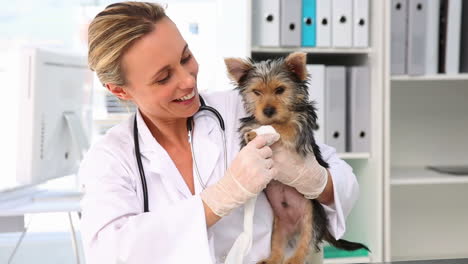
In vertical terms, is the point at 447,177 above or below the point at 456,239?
above

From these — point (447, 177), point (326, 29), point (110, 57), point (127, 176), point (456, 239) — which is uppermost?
point (326, 29)

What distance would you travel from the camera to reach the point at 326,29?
2.33 meters

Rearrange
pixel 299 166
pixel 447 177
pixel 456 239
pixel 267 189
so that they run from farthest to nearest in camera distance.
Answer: pixel 456 239
pixel 447 177
pixel 267 189
pixel 299 166

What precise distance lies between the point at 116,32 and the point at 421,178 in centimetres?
171

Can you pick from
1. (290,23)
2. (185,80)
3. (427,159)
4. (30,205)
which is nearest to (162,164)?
(185,80)

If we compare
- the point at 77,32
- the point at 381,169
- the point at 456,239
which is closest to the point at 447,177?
the point at 381,169

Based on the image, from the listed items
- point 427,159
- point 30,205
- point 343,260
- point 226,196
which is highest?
point 226,196

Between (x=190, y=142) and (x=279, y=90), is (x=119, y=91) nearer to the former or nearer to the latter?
(x=190, y=142)

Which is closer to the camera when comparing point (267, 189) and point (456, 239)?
point (267, 189)

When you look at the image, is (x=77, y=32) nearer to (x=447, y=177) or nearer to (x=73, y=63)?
→ (x=73, y=63)

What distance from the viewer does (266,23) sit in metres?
2.28

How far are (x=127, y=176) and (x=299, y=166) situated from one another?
1.37 ft

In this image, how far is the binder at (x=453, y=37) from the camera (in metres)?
2.33

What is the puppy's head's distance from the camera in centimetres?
124
